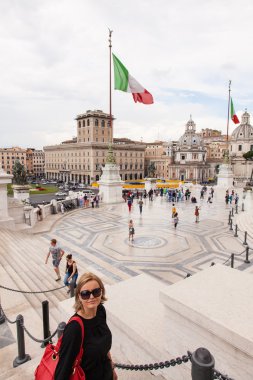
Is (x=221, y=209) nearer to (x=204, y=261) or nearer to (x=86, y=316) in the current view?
(x=204, y=261)

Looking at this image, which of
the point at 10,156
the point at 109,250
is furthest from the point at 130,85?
the point at 10,156

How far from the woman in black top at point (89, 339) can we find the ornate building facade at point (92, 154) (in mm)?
Result: 68624

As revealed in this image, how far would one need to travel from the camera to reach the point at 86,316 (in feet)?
7.63

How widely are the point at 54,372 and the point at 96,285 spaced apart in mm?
771

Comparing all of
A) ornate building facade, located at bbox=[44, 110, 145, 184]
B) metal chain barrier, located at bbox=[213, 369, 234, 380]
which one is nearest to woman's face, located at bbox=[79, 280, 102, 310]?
metal chain barrier, located at bbox=[213, 369, 234, 380]

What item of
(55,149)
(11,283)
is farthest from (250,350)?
(55,149)

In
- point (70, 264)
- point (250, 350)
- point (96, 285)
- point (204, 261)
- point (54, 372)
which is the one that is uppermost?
point (96, 285)

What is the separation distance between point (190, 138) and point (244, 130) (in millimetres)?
16933

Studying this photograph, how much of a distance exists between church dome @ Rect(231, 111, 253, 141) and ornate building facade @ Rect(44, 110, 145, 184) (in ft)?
99.2

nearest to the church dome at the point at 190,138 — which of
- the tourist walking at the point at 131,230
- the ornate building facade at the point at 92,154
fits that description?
the ornate building facade at the point at 92,154

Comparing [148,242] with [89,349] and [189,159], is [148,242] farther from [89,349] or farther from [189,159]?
[189,159]

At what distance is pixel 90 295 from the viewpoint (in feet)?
7.75

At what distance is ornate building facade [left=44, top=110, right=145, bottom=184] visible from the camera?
71.4 meters

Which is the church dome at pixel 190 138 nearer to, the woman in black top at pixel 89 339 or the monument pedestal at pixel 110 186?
the monument pedestal at pixel 110 186
